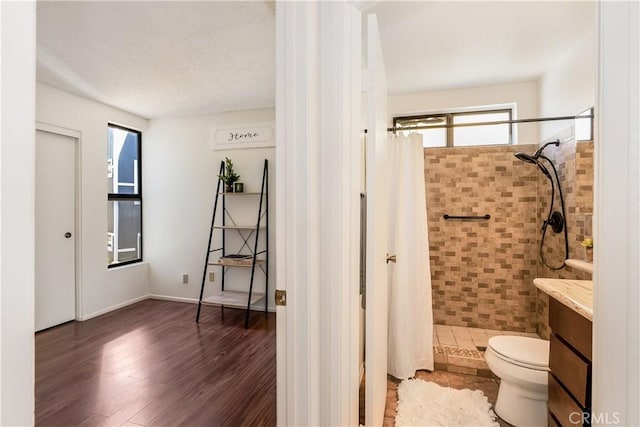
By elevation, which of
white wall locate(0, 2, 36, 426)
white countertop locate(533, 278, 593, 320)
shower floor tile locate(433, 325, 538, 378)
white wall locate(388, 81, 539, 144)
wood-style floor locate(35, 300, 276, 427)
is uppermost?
white wall locate(388, 81, 539, 144)

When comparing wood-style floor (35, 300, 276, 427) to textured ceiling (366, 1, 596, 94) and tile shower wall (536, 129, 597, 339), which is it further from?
textured ceiling (366, 1, 596, 94)

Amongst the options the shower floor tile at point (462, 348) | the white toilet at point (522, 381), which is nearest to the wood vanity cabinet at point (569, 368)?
the white toilet at point (522, 381)

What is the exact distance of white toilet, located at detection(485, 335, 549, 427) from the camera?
1.60 metres

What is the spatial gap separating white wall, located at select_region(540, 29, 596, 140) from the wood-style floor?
2921 millimetres

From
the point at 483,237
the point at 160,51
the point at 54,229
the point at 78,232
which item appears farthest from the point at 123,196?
the point at 483,237

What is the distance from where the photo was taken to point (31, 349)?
334 millimetres

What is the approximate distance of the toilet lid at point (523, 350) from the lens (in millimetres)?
1621

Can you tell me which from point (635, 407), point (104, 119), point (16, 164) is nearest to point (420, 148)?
point (635, 407)

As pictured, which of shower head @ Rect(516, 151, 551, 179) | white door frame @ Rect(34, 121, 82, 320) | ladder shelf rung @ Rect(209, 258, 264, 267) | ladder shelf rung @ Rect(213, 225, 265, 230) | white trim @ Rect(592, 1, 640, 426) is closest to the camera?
white trim @ Rect(592, 1, 640, 426)

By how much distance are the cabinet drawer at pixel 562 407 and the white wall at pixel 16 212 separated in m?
1.60

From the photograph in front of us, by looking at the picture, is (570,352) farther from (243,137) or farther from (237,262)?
(243,137)

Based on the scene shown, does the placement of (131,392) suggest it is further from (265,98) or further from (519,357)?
(265,98)

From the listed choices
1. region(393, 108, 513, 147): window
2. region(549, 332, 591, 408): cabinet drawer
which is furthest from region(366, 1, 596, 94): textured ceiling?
region(549, 332, 591, 408): cabinet drawer

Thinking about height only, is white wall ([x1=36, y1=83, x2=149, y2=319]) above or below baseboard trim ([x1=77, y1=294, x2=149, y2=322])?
above
